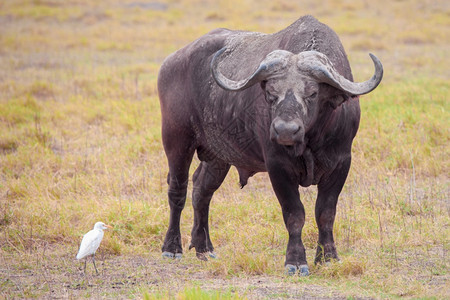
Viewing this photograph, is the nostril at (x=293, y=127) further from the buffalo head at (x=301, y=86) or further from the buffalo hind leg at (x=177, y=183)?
the buffalo hind leg at (x=177, y=183)

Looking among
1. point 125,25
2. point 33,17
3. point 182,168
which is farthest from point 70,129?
point 33,17

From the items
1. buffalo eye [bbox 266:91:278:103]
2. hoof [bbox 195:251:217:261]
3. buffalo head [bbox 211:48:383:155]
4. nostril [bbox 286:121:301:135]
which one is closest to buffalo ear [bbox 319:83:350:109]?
buffalo head [bbox 211:48:383:155]

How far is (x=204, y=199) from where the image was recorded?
6.29m

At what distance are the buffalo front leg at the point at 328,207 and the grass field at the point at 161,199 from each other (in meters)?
0.25

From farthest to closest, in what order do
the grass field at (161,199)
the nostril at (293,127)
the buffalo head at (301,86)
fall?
1. the grass field at (161,199)
2. the buffalo head at (301,86)
3. the nostril at (293,127)

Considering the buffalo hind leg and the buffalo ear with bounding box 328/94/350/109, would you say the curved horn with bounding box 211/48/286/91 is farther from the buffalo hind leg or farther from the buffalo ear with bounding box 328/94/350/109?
the buffalo hind leg

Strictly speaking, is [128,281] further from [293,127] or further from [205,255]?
[293,127]

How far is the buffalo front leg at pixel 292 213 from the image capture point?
492 cm

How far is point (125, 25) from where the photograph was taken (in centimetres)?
2222

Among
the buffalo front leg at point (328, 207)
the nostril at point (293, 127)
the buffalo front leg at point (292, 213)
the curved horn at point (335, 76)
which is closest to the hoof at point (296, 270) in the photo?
the buffalo front leg at point (292, 213)

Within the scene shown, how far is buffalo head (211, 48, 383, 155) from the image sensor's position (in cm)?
442

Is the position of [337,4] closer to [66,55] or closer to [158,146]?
[66,55]

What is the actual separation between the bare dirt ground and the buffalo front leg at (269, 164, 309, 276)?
16 cm

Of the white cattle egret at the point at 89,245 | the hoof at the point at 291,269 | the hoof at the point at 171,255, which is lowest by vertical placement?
the hoof at the point at 171,255
